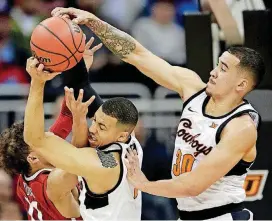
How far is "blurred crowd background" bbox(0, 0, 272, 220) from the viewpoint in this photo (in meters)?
6.38

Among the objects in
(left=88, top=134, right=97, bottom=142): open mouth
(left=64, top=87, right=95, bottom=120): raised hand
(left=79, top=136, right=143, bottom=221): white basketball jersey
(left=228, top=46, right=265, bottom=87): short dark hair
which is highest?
(left=228, top=46, right=265, bottom=87): short dark hair

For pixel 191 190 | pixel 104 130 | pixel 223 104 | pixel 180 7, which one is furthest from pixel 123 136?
pixel 180 7

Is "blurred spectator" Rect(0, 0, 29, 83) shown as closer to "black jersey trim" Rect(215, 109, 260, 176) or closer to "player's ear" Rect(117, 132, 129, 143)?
"player's ear" Rect(117, 132, 129, 143)

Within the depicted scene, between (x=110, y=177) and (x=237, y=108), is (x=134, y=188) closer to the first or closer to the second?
(x=110, y=177)

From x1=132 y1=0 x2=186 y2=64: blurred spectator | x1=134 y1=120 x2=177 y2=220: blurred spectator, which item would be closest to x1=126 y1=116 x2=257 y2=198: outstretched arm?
x1=134 y1=120 x2=177 y2=220: blurred spectator

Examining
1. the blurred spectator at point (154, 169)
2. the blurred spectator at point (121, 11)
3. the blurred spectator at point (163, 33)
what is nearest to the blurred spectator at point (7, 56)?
the blurred spectator at point (121, 11)

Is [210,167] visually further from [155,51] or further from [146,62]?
[155,51]

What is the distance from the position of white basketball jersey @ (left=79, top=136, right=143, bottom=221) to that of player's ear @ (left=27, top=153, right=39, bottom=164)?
0.47m

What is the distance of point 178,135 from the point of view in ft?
15.1

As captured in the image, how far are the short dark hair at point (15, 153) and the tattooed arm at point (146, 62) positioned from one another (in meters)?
0.86

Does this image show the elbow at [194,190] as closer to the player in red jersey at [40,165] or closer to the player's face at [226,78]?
the player's face at [226,78]

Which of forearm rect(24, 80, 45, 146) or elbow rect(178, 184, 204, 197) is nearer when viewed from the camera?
forearm rect(24, 80, 45, 146)

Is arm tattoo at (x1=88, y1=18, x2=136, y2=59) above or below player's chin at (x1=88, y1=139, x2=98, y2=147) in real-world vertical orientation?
above

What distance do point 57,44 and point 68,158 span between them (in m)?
0.70
